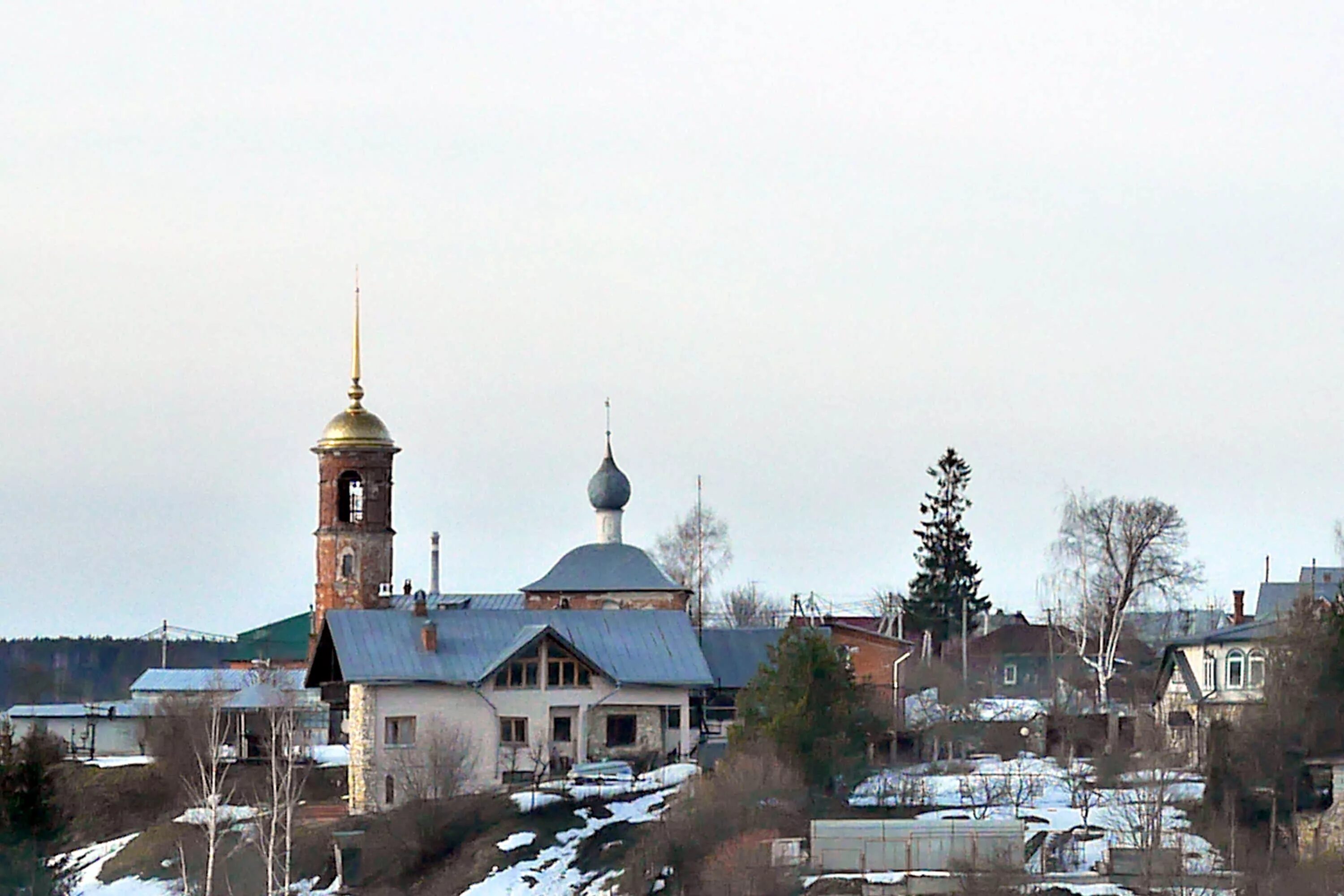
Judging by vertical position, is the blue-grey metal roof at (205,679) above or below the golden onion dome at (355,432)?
below

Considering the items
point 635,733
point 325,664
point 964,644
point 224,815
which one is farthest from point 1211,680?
point 964,644

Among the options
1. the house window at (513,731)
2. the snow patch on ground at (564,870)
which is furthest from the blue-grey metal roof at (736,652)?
the snow patch on ground at (564,870)

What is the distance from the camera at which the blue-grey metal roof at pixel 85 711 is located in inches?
3238

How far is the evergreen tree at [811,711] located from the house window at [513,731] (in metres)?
8.45

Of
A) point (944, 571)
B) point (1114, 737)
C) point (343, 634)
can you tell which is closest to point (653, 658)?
point (343, 634)

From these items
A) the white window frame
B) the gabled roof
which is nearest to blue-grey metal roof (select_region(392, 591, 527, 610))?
the gabled roof

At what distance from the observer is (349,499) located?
73.8m

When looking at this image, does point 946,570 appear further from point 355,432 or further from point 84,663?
point 84,663

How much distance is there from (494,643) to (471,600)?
640 inches

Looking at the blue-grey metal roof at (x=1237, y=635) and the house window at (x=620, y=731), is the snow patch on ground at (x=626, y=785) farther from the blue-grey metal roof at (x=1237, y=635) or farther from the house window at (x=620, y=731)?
the blue-grey metal roof at (x=1237, y=635)

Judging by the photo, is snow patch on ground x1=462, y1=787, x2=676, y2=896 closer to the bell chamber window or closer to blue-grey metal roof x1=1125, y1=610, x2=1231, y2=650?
the bell chamber window

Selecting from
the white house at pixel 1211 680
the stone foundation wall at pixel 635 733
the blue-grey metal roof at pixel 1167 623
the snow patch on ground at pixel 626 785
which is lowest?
the snow patch on ground at pixel 626 785

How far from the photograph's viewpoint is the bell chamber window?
241 ft

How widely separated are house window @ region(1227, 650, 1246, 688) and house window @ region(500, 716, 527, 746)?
52.2 feet
